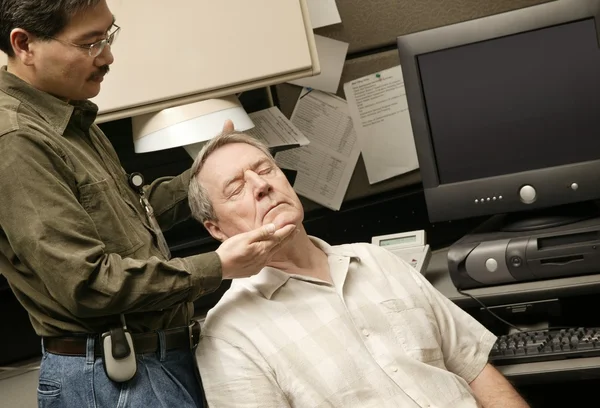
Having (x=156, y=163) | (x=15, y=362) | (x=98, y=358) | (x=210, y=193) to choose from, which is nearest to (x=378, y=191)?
(x=156, y=163)

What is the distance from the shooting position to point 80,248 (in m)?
1.24

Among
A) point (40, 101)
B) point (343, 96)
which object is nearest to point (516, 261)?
point (343, 96)

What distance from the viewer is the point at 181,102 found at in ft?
5.87

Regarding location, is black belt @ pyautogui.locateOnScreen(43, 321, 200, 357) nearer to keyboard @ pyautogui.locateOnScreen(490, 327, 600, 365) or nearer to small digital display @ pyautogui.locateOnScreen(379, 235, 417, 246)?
keyboard @ pyautogui.locateOnScreen(490, 327, 600, 365)

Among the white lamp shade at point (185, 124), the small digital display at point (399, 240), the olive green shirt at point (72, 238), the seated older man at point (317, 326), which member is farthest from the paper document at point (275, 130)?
the olive green shirt at point (72, 238)

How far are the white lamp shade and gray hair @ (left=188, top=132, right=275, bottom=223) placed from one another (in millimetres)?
198

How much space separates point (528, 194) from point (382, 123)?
46 centimetres

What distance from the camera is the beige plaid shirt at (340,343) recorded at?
1.43 metres

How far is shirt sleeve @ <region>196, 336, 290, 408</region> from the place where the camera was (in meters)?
1.40

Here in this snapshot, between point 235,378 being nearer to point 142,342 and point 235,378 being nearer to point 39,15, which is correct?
point 142,342

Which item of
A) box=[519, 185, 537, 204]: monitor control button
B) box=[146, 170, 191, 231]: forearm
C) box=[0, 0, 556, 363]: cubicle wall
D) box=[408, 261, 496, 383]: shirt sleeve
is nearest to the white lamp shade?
box=[146, 170, 191, 231]: forearm

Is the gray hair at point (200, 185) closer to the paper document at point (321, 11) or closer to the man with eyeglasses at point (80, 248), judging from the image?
the man with eyeglasses at point (80, 248)

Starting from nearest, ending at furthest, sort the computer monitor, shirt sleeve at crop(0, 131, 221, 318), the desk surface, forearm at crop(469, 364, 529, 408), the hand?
1. shirt sleeve at crop(0, 131, 221, 318)
2. the hand
3. forearm at crop(469, 364, 529, 408)
4. the desk surface
5. the computer monitor

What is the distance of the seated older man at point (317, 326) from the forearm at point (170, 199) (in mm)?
52
